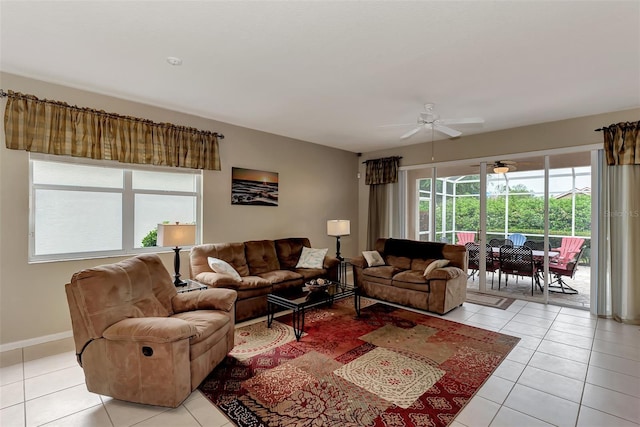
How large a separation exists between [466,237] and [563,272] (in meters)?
1.49

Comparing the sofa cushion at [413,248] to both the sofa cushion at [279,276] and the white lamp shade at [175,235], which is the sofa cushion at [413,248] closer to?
the sofa cushion at [279,276]

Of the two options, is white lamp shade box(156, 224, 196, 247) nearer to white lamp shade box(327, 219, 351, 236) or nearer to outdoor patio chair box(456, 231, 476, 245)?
white lamp shade box(327, 219, 351, 236)

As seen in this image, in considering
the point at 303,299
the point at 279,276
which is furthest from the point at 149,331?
the point at 279,276

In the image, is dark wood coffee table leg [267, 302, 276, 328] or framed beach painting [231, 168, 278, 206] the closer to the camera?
dark wood coffee table leg [267, 302, 276, 328]

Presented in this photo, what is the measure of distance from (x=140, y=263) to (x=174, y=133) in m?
2.12

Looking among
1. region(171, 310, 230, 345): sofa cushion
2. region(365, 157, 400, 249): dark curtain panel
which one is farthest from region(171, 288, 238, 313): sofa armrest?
region(365, 157, 400, 249): dark curtain panel

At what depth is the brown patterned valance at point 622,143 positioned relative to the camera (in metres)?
3.80

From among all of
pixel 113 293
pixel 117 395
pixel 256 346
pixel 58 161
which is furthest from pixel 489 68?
pixel 58 161

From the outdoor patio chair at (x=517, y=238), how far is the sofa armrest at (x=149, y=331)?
16.8 ft

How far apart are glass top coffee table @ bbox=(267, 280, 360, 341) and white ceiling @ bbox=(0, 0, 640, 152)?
2.38 m

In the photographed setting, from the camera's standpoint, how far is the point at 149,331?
2.06 meters

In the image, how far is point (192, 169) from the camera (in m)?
4.36

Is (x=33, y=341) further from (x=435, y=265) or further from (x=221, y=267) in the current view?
(x=435, y=265)

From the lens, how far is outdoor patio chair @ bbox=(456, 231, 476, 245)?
18.1 feet
